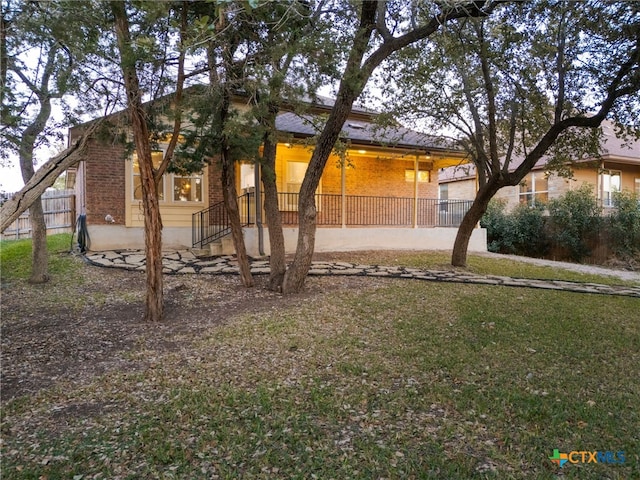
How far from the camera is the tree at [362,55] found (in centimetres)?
545

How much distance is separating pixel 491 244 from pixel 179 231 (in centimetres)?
1231

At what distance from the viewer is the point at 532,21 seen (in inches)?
275

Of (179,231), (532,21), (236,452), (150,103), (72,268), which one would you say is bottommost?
(236,452)

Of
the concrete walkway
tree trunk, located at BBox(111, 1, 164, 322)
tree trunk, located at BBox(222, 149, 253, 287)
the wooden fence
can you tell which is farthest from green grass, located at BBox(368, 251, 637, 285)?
the wooden fence

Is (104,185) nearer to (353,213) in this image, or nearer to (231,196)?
(231,196)

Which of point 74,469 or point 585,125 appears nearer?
point 74,469

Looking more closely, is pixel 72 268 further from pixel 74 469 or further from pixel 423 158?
pixel 423 158

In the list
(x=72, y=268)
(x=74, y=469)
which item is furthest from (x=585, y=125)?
(x=72, y=268)

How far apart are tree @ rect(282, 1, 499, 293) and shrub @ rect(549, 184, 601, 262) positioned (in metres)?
11.0

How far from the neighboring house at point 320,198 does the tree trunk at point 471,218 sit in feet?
6.41

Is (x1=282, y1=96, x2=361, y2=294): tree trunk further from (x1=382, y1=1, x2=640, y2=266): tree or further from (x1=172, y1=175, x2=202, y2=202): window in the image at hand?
(x1=172, y1=175, x2=202, y2=202): window

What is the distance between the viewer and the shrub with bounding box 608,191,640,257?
45.1 ft

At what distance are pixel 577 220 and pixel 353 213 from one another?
8452mm

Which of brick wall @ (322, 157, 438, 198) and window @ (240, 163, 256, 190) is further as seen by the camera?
brick wall @ (322, 157, 438, 198)
